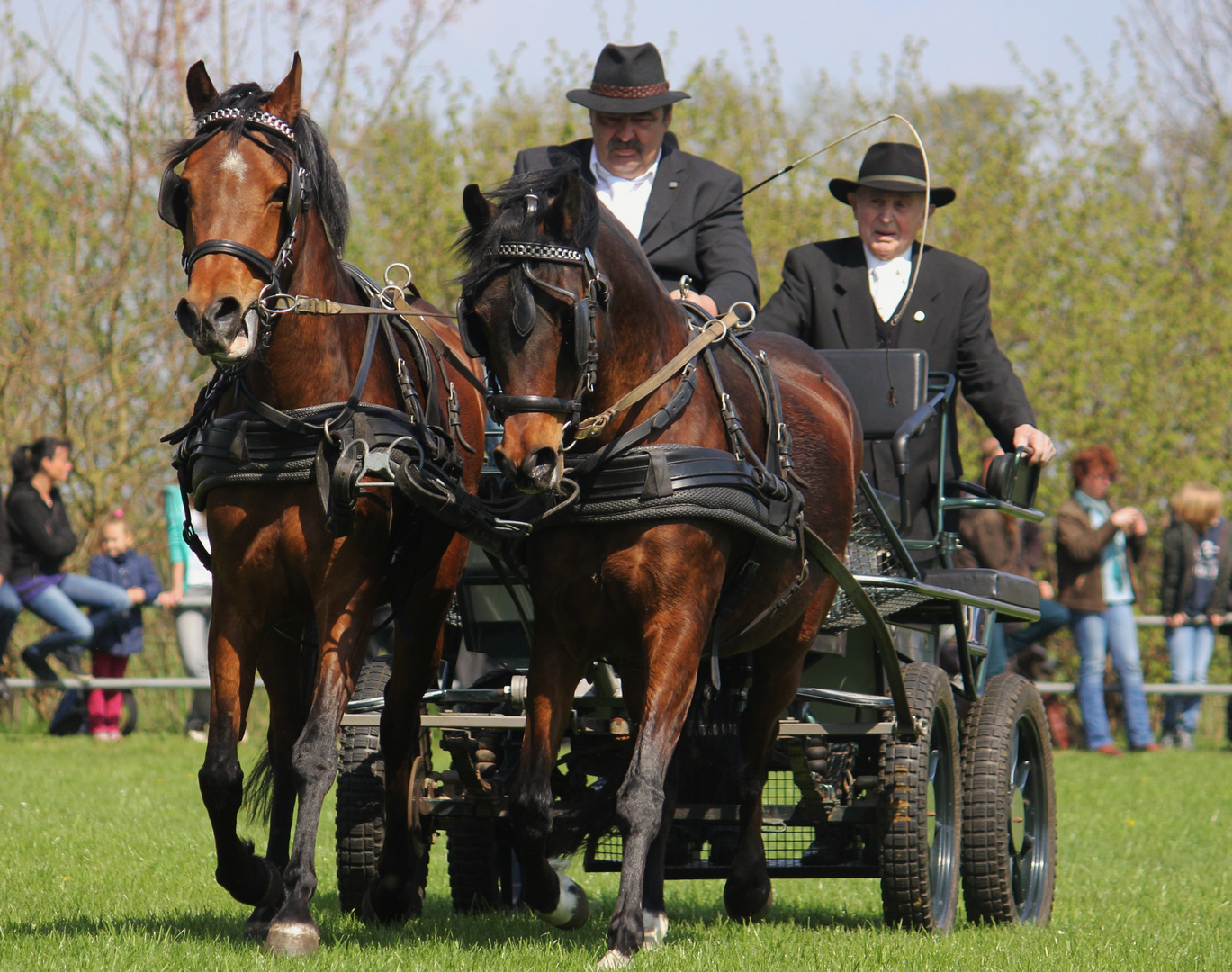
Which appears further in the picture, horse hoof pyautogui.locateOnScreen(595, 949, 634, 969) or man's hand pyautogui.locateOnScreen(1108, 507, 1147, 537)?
man's hand pyautogui.locateOnScreen(1108, 507, 1147, 537)

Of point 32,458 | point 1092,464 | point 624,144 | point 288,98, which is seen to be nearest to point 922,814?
point 624,144

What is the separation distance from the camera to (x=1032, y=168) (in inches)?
721

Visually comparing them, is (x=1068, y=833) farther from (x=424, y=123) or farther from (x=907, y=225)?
(x=424, y=123)

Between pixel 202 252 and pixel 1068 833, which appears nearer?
pixel 202 252

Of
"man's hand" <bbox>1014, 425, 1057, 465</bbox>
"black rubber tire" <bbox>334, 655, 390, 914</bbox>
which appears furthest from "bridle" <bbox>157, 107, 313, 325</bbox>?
"man's hand" <bbox>1014, 425, 1057, 465</bbox>

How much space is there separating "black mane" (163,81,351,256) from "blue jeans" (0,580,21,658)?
807 cm

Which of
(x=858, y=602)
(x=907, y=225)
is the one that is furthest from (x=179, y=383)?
(x=858, y=602)

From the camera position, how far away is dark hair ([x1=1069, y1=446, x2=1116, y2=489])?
12422 mm

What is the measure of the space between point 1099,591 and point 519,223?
958 centimetres

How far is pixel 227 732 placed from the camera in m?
4.34

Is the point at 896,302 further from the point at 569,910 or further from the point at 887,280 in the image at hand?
the point at 569,910

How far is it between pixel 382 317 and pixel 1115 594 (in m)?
9.36

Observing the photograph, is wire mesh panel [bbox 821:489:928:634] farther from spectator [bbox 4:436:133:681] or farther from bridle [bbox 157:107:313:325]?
spectator [bbox 4:436:133:681]

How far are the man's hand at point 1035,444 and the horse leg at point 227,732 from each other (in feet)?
10.4
